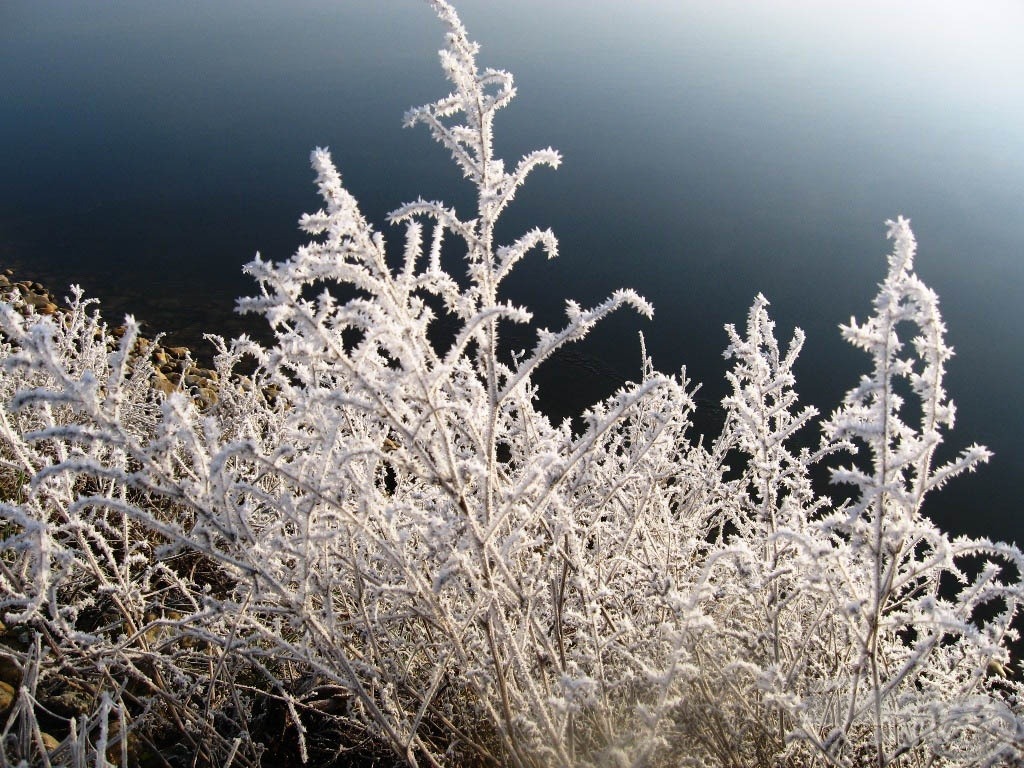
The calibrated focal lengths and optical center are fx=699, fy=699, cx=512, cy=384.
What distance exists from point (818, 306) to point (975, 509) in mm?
4709

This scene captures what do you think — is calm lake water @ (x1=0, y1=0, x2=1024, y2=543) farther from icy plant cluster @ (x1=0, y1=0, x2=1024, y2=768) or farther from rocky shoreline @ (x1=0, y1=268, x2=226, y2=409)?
icy plant cluster @ (x1=0, y1=0, x2=1024, y2=768)

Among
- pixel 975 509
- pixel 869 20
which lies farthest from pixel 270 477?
pixel 869 20

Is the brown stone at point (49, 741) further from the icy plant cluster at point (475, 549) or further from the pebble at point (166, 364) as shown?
the pebble at point (166, 364)

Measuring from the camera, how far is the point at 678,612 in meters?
2.30

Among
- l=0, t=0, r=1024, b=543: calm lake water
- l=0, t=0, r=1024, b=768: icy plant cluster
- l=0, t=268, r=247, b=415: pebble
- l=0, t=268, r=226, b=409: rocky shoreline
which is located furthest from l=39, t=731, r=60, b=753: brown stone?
l=0, t=0, r=1024, b=543: calm lake water

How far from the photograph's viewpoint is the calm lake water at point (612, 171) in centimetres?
1243

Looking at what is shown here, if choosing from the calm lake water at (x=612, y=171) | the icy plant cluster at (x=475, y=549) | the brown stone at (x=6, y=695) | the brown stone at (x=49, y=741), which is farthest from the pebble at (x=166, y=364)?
the icy plant cluster at (x=475, y=549)

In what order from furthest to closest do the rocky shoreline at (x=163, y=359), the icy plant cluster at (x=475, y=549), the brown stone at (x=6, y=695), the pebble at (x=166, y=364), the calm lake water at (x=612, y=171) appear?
the calm lake water at (x=612, y=171)
the pebble at (x=166, y=364)
the rocky shoreline at (x=163, y=359)
the brown stone at (x=6, y=695)
the icy plant cluster at (x=475, y=549)

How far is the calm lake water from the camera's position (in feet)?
40.8

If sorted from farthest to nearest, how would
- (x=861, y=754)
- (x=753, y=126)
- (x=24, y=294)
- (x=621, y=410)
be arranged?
(x=753, y=126)
(x=24, y=294)
(x=861, y=754)
(x=621, y=410)

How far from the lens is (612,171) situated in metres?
17.8

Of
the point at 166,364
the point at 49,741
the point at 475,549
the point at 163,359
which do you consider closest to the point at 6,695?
the point at 49,741

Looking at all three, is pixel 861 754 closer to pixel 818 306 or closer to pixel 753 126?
pixel 818 306

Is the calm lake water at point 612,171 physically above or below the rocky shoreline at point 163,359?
above
